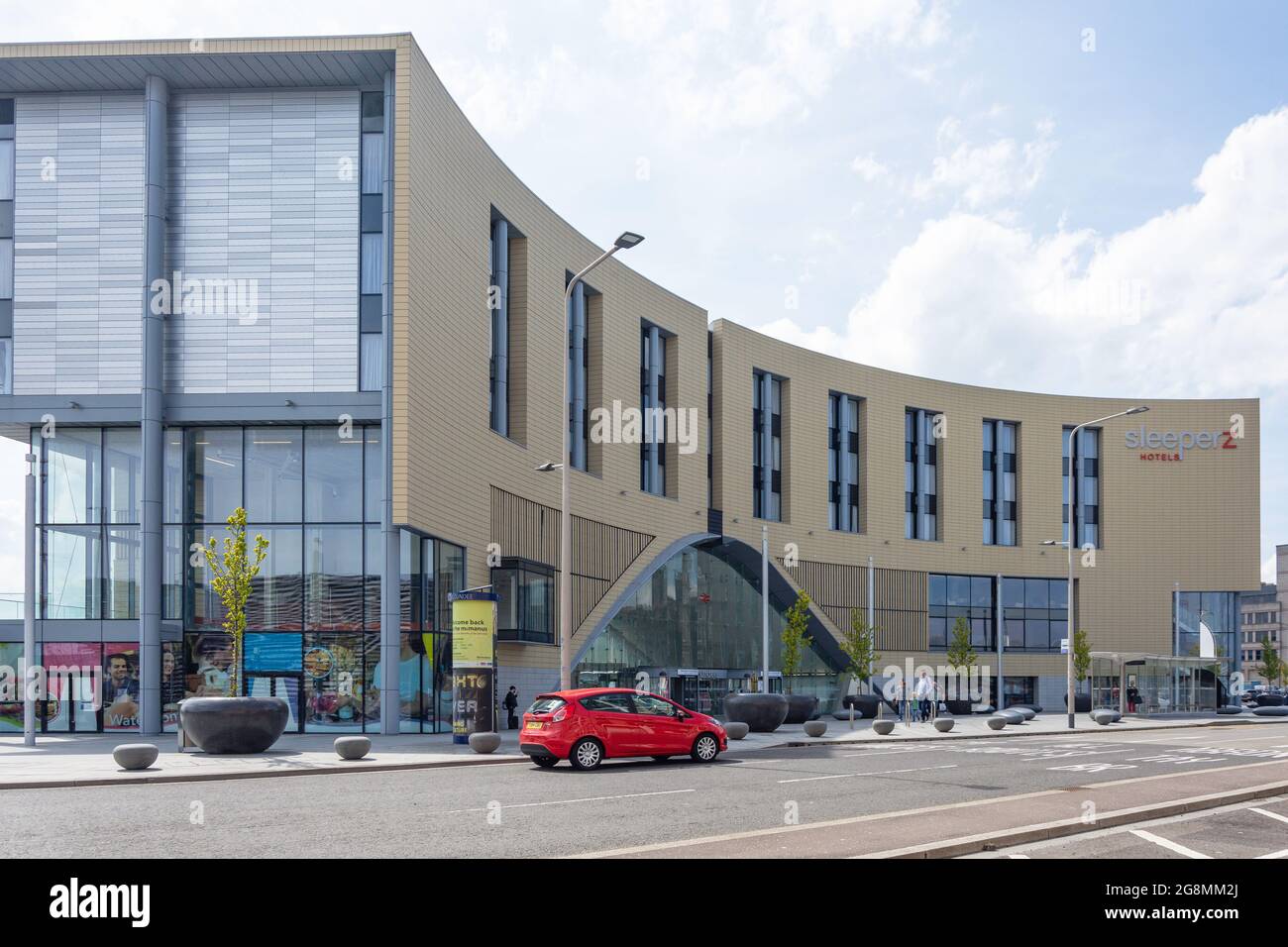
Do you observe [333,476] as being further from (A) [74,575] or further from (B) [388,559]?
(A) [74,575]

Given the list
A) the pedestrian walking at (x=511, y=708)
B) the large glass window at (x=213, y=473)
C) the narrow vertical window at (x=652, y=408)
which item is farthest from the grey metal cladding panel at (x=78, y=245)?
the narrow vertical window at (x=652, y=408)

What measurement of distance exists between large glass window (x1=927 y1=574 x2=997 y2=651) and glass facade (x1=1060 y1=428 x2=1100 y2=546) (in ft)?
24.9

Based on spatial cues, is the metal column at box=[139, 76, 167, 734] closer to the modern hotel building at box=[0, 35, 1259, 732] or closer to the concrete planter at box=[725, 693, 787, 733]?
the modern hotel building at box=[0, 35, 1259, 732]

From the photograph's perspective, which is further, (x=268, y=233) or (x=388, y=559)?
(x=268, y=233)

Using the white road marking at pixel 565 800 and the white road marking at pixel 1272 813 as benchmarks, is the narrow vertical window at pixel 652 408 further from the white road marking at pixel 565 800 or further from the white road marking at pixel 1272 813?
the white road marking at pixel 1272 813

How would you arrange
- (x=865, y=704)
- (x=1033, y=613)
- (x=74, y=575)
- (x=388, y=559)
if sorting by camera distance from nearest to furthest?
(x=388, y=559)
(x=74, y=575)
(x=865, y=704)
(x=1033, y=613)

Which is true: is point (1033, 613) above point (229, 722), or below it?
below

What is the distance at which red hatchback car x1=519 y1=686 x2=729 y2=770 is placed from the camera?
20.9 m

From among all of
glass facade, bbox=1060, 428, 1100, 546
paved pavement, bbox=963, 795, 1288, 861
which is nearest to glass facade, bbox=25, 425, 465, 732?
paved pavement, bbox=963, 795, 1288, 861

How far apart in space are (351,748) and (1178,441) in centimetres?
6501

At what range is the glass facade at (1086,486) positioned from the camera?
239 feet

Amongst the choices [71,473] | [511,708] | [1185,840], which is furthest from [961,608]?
[1185,840]

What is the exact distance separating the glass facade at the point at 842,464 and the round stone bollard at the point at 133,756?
153 ft

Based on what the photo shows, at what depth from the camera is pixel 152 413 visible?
3231cm
